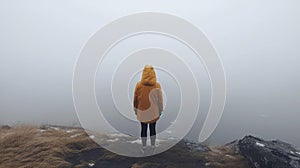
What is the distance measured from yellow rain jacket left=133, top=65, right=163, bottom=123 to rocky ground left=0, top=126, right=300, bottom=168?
4.34 ft

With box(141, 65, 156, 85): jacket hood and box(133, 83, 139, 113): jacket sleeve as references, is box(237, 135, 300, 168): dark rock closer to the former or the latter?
box(141, 65, 156, 85): jacket hood

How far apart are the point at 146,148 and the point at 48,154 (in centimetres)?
309

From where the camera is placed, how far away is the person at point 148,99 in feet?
25.6

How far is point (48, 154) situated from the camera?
26.5 ft

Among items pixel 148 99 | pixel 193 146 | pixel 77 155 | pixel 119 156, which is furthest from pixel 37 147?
pixel 193 146

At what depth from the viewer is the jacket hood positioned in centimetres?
773

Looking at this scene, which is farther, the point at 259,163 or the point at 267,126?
the point at 267,126

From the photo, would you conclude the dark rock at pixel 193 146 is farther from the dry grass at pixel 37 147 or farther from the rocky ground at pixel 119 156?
the dry grass at pixel 37 147

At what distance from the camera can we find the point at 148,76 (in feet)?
25.5

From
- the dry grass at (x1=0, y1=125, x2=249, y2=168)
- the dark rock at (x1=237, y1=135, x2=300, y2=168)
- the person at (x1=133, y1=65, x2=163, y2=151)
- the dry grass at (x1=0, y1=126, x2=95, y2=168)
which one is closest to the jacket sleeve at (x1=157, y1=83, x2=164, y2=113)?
the person at (x1=133, y1=65, x2=163, y2=151)

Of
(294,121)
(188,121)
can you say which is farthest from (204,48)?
(294,121)

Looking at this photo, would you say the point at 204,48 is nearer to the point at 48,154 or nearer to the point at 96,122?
the point at 96,122

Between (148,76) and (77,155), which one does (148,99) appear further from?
(77,155)

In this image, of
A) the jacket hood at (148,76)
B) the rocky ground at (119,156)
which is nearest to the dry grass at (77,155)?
the rocky ground at (119,156)
